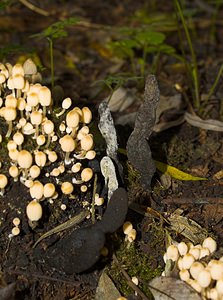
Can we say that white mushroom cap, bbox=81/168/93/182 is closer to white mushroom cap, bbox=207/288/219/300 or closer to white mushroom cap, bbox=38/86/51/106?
white mushroom cap, bbox=38/86/51/106

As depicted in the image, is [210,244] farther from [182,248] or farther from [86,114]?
[86,114]

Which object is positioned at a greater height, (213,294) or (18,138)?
(18,138)

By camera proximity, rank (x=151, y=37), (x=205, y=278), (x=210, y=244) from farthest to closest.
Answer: (x=151, y=37) < (x=210, y=244) < (x=205, y=278)

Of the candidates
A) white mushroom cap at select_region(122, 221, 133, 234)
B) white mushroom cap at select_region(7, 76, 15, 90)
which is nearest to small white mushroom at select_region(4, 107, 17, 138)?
white mushroom cap at select_region(7, 76, 15, 90)

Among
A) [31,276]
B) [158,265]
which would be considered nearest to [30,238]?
[31,276]

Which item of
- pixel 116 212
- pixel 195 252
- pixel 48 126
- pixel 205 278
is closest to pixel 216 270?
pixel 205 278

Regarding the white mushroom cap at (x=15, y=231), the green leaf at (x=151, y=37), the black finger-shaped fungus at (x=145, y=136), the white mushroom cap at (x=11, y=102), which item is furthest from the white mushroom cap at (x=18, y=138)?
the green leaf at (x=151, y=37)

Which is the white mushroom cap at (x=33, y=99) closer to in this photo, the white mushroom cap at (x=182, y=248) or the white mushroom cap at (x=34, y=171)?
the white mushroom cap at (x=34, y=171)
